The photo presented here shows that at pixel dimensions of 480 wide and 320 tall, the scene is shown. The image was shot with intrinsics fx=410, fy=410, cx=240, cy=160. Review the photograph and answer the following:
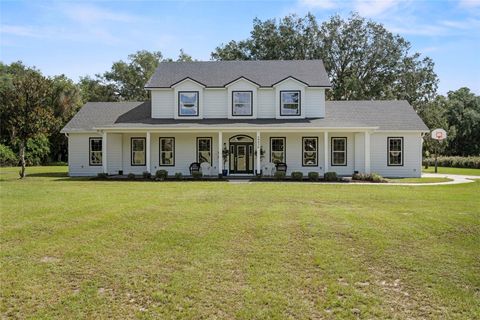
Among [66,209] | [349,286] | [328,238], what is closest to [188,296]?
[349,286]

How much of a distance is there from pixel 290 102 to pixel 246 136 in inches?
127

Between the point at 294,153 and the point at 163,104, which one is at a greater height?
the point at 163,104

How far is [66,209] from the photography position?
10.1 metres

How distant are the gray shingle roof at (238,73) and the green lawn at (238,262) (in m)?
14.8

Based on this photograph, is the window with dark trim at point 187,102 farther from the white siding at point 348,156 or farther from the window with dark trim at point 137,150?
the white siding at point 348,156

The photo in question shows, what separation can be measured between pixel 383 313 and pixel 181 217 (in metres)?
5.44

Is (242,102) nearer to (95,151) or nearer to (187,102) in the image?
(187,102)

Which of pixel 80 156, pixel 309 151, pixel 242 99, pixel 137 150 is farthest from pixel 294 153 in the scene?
pixel 80 156

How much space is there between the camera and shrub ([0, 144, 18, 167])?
33438mm

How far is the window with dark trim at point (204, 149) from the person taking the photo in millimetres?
23578

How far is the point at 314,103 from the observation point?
2391 cm

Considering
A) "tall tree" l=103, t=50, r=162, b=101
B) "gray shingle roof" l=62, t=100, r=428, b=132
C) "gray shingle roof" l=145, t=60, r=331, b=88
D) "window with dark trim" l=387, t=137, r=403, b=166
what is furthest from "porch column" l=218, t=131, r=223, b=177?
"tall tree" l=103, t=50, r=162, b=101

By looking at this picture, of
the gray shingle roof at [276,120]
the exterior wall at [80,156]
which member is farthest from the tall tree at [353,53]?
the exterior wall at [80,156]

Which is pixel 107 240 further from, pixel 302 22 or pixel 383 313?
pixel 302 22
